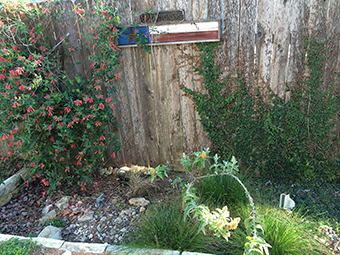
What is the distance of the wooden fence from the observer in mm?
2500

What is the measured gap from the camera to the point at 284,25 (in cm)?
253

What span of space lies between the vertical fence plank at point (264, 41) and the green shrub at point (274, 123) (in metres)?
0.16

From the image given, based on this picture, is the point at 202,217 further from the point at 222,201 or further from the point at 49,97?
the point at 49,97

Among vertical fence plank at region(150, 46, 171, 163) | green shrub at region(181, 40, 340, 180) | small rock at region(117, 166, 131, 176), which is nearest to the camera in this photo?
green shrub at region(181, 40, 340, 180)

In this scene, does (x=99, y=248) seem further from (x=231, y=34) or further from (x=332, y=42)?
(x=332, y=42)

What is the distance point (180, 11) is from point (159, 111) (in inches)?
44.3

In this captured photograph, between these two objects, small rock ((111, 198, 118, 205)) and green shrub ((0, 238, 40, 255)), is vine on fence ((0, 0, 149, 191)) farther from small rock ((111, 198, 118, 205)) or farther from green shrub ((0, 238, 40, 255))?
green shrub ((0, 238, 40, 255))

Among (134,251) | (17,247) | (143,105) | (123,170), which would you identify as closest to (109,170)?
(123,170)

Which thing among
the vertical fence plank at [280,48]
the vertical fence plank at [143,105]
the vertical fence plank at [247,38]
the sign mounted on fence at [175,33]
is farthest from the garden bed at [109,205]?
the sign mounted on fence at [175,33]

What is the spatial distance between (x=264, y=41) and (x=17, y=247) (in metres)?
2.89

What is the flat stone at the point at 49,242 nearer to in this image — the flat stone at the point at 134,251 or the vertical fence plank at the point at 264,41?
the flat stone at the point at 134,251

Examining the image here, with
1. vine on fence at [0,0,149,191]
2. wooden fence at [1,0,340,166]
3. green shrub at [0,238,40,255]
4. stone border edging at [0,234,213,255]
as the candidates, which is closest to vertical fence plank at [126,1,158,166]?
wooden fence at [1,0,340,166]

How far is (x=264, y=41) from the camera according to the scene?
2613 mm

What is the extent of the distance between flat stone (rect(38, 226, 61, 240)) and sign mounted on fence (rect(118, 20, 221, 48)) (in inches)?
79.4
